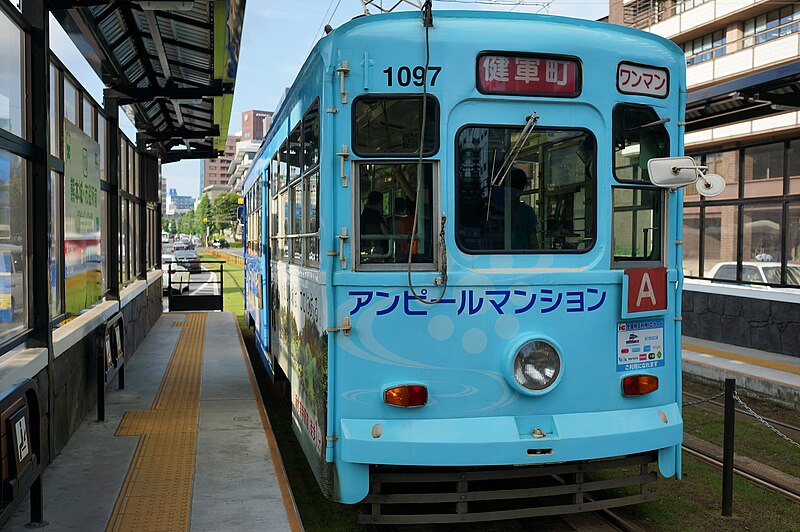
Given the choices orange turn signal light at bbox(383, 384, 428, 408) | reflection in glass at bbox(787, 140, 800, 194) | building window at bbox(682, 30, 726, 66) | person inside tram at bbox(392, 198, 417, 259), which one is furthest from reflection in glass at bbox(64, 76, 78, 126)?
building window at bbox(682, 30, 726, 66)

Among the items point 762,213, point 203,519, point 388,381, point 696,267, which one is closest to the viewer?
point 388,381

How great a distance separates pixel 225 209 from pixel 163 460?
102280 mm

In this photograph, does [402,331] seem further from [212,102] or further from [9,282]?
[212,102]

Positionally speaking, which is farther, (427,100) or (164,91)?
(164,91)

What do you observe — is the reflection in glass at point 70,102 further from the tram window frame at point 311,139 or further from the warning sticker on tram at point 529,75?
the warning sticker on tram at point 529,75

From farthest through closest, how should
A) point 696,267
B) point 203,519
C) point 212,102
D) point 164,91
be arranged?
1. point 696,267
2. point 212,102
3. point 164,91
4. point 203,519

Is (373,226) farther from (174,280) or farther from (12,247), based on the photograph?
(174,280)

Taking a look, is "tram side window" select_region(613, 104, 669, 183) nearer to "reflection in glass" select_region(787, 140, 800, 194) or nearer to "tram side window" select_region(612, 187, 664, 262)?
"tram side window" select_region(612, 187, 664, 262)

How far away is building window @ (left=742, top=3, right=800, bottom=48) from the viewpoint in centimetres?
2352

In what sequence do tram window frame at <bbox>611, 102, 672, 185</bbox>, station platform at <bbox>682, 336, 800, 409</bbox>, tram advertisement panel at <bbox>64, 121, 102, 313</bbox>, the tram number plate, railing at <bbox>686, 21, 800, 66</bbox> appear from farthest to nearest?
railing at <bbox>686, 21, 800, 66</bbox> < station platform at <bbox>682, 336, 800, 409</bbox> < tram advertisement panel at <bbox>64, 121, 102, 313</bbox> < tram window frame at <bbox>611, 102, 672, 185</bbox> < the tram number plate

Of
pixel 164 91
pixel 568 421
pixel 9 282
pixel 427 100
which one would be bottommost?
pixel 568 421

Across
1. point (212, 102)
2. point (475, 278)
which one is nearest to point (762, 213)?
point (212, 102)

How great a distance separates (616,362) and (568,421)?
50cm

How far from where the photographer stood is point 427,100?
4.34 m
